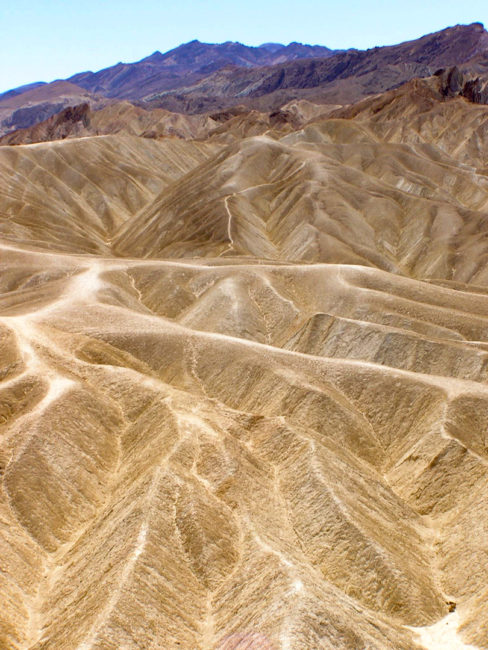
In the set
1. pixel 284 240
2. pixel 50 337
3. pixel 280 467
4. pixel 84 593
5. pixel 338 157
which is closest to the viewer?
pixel 84 593

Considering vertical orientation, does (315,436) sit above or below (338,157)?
below

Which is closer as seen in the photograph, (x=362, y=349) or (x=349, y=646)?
(x=349, y=646)

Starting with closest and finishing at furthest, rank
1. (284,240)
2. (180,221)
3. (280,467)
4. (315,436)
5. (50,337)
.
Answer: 1. (280,467)
2. (315,436)
3. (50,337)
4. (284,240)
5. (180,221)

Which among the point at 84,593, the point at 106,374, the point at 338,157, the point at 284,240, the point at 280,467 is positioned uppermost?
the point at 338,157

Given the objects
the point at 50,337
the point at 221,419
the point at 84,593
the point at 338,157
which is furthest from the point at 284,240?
the point at 84,593

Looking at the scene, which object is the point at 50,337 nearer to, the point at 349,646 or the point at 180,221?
the point at 349,646

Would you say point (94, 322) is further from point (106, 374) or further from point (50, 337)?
point (106, 374)
